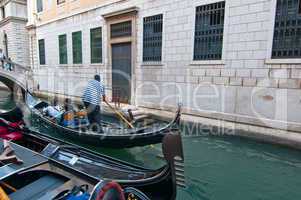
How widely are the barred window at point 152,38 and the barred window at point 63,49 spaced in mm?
4881

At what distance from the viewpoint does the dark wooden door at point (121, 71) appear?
25.7 ft

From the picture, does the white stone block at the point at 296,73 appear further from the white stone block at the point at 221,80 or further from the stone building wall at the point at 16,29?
the stone building wall at the point at 16,29

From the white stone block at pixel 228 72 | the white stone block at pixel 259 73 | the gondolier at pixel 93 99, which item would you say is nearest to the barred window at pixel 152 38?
the white stone block at pixel 228 72

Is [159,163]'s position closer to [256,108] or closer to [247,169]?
[247,169]

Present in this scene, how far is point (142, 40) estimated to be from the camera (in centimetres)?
717

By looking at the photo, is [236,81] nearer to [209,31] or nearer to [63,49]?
[209,31]

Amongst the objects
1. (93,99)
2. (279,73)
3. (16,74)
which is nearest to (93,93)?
(93,99)

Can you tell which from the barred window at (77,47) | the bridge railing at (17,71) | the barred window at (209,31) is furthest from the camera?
the bridge railing at (17,71)

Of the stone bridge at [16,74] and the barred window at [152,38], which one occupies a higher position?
the barred window at [152,38]

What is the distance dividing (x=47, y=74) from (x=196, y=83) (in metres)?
8.96

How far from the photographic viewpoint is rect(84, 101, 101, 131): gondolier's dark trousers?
4.82 m

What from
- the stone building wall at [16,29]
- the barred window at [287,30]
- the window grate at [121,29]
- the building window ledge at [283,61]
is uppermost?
the stone building wall at [16,29]

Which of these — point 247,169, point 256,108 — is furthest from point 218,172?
point 256,108

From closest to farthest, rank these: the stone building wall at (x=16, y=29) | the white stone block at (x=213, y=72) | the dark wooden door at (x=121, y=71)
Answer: the white stone block at (x=213, y=72) < the dark wooden door at (x=121, y=71) < the stone building wall at (x=16, y=29)
